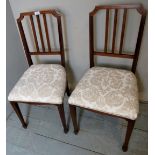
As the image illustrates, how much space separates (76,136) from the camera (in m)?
1.50

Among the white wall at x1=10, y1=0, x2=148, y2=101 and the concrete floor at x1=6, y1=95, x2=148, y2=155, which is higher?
the white wall at x1=10, y1=0, x2=148, y2=101

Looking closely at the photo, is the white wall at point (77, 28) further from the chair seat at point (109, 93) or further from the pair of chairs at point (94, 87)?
the chair seat at point (109, 93)

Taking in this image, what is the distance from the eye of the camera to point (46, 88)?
130 cm

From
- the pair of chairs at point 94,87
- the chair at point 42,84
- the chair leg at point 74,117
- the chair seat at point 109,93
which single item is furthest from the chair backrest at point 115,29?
the chair leg at point 74,117

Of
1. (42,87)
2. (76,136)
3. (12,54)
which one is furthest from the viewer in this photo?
(12,54)

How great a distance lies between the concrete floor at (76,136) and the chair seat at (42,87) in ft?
1.41

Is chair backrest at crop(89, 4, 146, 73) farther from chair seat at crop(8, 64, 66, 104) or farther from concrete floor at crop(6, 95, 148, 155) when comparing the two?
concrete floor at crop(6, 95, 148, 155)

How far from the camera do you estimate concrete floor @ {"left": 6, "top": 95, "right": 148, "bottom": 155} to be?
1398mm

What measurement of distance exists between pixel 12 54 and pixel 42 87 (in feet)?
1.84

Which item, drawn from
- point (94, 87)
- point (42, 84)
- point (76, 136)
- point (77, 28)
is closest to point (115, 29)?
point (77, 28)

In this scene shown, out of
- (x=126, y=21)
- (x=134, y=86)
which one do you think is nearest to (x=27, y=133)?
(x=134, y=86)

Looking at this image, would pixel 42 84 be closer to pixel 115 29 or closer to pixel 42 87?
pixel 42 87

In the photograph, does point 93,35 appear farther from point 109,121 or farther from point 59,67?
point 109,121

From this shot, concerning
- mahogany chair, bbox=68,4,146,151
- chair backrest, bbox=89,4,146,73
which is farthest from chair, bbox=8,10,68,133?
chair backrest, bbox=89,4,146,73
